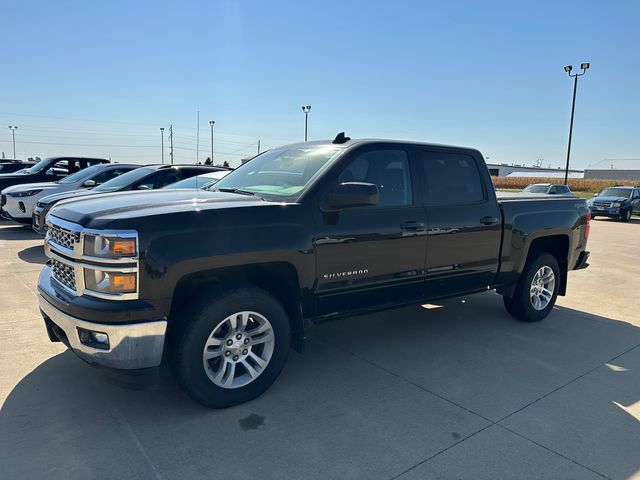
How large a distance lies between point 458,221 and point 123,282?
3040mm

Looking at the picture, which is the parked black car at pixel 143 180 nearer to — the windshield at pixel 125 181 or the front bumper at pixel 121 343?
the windshield at pixel 125 181

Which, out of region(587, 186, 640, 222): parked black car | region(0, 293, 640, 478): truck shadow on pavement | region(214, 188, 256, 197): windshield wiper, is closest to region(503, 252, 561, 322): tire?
region(0, 293, 640, 478): truck shadow on pavement

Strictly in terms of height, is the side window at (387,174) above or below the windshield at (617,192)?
above

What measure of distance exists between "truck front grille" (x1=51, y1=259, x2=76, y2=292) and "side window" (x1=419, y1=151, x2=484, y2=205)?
2936mm

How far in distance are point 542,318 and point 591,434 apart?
268 cm

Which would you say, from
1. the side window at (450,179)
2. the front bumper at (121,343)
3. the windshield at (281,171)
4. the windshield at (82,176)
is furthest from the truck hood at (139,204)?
the windshield at (82,176)

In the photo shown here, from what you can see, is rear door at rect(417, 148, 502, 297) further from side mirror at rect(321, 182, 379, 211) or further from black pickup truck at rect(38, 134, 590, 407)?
side mirror at rect(321, 182, 379, 211)

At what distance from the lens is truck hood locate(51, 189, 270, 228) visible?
10.0 ft

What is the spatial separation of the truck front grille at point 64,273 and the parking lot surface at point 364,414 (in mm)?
863

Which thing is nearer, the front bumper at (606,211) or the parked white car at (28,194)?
the parked white car at (28,194)

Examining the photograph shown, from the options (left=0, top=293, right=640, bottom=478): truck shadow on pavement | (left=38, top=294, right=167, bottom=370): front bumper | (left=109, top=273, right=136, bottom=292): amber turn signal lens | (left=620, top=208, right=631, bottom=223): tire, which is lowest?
(left=0, top=293, right=640, bottom=478): truck shadow on pavement

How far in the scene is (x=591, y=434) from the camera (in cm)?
321

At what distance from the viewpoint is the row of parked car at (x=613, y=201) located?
2128 cm

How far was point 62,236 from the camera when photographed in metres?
3.27
